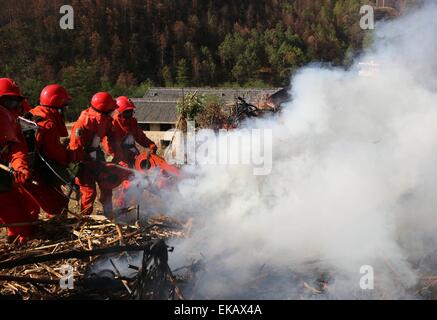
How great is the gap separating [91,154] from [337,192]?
128 inches

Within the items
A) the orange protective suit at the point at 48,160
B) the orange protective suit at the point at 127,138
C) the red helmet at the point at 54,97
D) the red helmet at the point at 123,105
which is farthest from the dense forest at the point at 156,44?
the orange protective suit at the point at 48,160

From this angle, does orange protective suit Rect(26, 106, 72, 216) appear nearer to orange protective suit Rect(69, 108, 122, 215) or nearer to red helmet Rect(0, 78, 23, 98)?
orange protective suit Rect(69, 108, 122, 215)

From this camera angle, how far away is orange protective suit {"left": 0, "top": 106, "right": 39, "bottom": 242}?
493 centimetres

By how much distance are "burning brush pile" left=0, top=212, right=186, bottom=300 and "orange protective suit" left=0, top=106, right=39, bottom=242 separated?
178 mm

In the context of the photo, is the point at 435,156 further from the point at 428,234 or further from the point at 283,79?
the point at 283,79

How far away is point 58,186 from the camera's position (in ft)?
19.2

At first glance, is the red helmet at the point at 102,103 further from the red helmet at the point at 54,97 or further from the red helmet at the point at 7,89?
the red helmet at the point at 7,89

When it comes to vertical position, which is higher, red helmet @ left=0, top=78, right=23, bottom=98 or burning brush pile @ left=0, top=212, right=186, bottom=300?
red helmet @ left=0, top=78, right=23, bottom=98

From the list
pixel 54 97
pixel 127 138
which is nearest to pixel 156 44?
pixel 127 138

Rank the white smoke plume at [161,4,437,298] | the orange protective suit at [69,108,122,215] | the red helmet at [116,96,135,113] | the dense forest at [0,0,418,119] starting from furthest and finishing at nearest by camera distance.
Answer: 1. the dense forest at [0,0,418,119]
2. the red helmet at [116,96,135,113]
3. the orange protective suit at [69,108,122,215]
4. the white smoke plume at [161,4,437,298]

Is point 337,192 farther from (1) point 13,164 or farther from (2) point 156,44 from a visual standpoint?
(2) point 156,44

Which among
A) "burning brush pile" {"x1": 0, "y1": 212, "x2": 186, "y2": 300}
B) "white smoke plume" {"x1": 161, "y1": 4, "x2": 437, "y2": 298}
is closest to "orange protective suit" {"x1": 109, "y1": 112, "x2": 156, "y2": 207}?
"white smoke plume" {"x1": 161, "y1": 4, "x2": 437, "y2": 298}

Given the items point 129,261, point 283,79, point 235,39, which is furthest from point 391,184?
point 235,39
